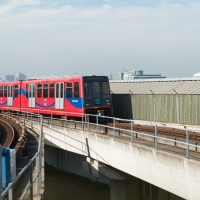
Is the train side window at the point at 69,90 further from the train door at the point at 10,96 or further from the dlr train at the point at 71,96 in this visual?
the train door at the point at 10,96

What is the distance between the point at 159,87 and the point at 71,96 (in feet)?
19.1

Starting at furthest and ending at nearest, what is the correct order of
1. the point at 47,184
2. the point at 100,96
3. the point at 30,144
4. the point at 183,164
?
the point at 47,184
the point at 100,96
the point at 30,144
the point at 183,164

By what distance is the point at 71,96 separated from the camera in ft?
89.3

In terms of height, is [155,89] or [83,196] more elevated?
[155,89]

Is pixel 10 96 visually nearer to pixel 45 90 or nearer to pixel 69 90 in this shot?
pixel 45 90

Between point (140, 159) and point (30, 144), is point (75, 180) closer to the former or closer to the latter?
point (30, 144)

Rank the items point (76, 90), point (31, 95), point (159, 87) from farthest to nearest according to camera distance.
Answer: point (31, 95), point (159, 87), point (76, 90)

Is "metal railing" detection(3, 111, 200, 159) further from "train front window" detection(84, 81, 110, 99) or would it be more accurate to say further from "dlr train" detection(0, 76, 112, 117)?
"train front window" detection(84, 81, 110, 99)

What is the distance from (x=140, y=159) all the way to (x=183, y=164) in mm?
3127

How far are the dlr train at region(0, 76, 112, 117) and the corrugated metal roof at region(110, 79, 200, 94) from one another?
10.3ft

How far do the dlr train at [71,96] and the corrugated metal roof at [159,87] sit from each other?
313cm

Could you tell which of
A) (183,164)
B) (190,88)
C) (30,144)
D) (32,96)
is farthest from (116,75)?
(183,164)

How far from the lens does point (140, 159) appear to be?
1627 centimetres

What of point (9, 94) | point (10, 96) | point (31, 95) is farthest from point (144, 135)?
point (9, 94)
